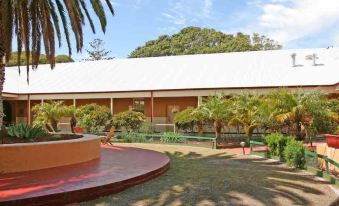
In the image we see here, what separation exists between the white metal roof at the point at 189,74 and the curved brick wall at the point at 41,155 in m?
15.0

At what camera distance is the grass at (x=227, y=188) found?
855cm

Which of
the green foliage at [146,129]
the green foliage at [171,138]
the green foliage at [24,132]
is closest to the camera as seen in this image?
the green foliage at [24,132]

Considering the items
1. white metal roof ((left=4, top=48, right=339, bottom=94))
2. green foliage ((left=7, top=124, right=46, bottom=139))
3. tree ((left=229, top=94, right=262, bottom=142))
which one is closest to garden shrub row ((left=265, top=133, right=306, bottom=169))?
tree ((left=229, top=94, right=262, bottom=142))

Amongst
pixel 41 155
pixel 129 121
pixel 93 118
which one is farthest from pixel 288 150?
pixel 93 118

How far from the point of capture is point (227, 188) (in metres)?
9.72

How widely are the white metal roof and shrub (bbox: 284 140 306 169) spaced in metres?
11.5

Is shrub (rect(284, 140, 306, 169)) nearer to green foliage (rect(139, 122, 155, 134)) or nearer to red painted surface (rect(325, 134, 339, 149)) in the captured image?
red painted surface (rect(325, 134, 339, 149))

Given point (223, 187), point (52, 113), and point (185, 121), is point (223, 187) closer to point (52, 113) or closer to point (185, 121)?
point (185, 121)

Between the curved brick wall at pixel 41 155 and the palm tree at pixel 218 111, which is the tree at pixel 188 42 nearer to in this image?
the palm tree at pixel 218 111

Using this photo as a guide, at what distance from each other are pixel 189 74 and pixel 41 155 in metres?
19.2

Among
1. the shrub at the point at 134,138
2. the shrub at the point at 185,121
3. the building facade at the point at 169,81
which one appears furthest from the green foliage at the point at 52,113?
the shrub at the point at 185,121

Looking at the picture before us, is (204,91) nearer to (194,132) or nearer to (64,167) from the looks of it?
(194,132)

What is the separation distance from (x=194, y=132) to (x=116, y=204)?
16417mm

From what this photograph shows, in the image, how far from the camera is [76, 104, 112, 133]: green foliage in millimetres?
25539
